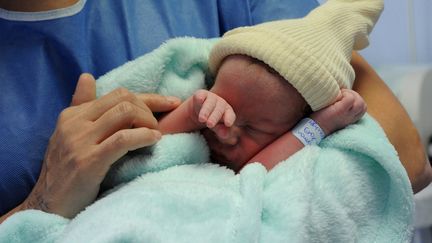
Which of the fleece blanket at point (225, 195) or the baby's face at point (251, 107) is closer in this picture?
the fleece blanket at point (225, 195)

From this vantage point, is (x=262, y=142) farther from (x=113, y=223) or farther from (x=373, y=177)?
(x=113, y=223)

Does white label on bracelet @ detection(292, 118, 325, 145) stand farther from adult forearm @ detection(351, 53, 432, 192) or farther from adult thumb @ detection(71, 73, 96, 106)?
adult thumb @ detection(71, 73, 96, 106)

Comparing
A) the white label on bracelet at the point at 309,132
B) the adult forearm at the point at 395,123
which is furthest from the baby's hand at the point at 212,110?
the adult forearm at the point at 395,123

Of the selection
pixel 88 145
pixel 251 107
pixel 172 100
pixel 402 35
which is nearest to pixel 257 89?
pixel 251 107

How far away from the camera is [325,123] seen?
0.74 metres

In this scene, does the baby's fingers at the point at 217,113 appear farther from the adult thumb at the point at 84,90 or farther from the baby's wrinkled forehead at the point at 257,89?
the adult thumb at the point at 84,90

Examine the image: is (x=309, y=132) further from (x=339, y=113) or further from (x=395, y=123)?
(x=395, y=123)

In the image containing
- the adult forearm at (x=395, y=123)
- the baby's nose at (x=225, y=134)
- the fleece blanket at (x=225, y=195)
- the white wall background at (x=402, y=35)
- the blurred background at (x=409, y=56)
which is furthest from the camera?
the white wall background at (x=402, y=35)

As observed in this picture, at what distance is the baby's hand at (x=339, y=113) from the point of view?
2.43 ft

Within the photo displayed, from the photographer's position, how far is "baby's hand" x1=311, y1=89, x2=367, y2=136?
2.43 feet

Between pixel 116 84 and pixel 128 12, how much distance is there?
0.65ft

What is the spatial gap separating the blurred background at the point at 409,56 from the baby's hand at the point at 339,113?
0.92 m

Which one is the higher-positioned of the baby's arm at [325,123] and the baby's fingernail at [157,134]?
the baby's fingernail at [157,134]

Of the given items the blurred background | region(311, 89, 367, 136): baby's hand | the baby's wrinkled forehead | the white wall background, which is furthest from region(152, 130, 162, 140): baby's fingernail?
the white wall background
